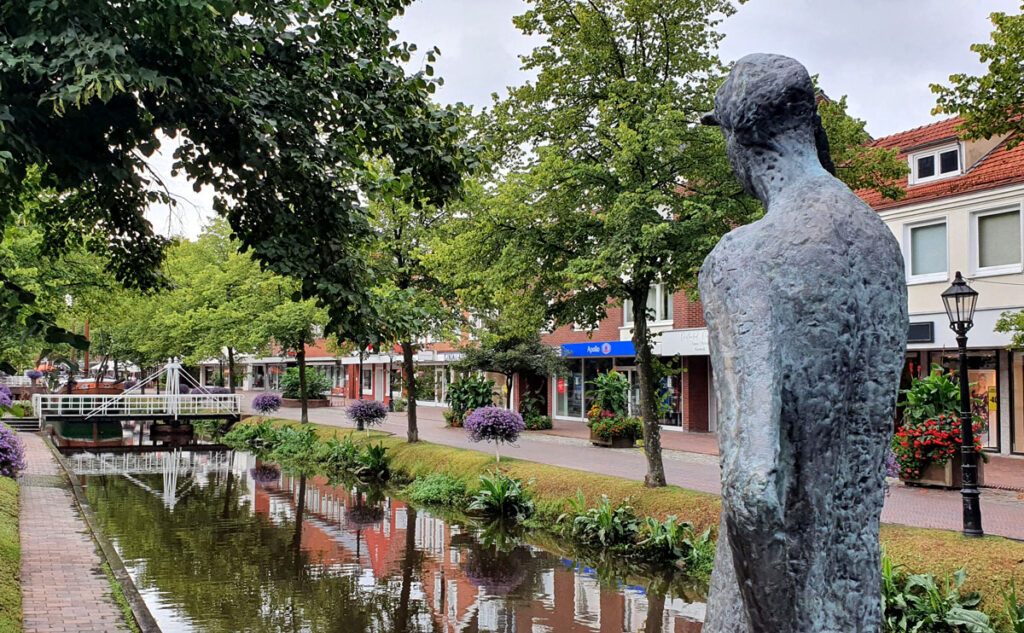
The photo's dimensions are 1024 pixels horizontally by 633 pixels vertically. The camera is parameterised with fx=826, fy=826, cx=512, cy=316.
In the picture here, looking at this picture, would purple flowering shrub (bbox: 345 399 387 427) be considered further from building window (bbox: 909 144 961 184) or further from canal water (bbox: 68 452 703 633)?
building window (bbox: 909 144 961 184)

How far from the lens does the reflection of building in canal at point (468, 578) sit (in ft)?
29.2

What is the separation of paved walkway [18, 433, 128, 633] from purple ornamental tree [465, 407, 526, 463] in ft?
23.3

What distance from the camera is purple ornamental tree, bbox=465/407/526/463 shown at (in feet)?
53.9

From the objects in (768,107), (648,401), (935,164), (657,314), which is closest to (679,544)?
(648,401)

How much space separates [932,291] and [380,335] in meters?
17.3

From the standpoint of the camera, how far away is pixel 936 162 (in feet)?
69.2

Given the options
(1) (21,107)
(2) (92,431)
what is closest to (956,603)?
(1) (21,107)

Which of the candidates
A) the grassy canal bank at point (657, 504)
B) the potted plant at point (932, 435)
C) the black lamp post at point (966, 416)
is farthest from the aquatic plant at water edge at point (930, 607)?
the potted plant at point (932, 435)

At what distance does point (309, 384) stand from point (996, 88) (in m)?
43.6

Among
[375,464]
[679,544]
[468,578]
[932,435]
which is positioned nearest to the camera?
[468,578]

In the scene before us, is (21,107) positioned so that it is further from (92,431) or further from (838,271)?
(92,431)

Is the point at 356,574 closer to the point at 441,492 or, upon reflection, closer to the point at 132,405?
the point at 441,492

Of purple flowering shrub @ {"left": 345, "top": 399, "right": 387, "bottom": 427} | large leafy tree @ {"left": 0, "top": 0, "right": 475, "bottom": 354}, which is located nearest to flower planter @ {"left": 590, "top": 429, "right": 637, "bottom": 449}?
purple flowering shrub @ {"left": 345, "top": 399, "right": 387, "bottom": 427}

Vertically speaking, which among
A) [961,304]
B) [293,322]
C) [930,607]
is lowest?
[930,607]
